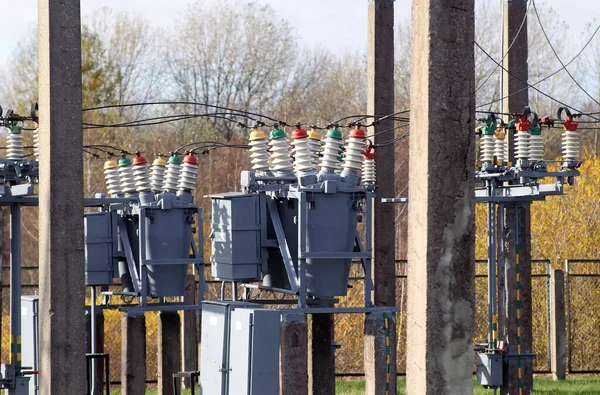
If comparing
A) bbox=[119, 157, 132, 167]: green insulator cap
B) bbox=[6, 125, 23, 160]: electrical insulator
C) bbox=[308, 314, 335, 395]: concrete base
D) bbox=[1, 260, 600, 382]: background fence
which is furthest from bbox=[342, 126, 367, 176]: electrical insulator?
bbox=[1, 260, 600, 382]: background fence

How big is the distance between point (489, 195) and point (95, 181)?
23.8 m

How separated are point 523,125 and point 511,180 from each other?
0.66 metres

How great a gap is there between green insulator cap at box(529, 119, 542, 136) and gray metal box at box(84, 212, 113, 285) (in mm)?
4890

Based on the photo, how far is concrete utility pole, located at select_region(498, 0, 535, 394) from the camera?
13173mm

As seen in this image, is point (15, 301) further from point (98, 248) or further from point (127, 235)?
point (127, 235)

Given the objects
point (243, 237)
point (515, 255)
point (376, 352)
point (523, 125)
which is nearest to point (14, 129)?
point (243, 237)

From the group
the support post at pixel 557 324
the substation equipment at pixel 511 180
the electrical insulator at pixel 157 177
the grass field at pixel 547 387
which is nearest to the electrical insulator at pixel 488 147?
the substation equipment at pixel 511 180

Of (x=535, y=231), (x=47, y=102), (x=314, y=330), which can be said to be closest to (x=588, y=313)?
(x=535, y=231)

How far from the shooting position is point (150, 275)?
12.7 meters

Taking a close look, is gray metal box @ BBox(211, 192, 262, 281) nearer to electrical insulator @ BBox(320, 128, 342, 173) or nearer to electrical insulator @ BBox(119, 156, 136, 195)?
electrical insulator @ BBox(320, 128, 342, 173)

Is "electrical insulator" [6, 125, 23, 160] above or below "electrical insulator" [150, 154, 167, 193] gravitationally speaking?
above

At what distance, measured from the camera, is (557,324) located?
17.6 metres

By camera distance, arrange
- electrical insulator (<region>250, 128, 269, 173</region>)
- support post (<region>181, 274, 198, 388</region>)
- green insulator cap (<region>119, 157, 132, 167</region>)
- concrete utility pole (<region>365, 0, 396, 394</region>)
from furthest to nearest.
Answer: support post (<region>181, 274, 198, 388</region>) < concrete utility pole (<region>365, 0, 396, 394</region>) < green insulator cap (<region>119, 157, 132, 167</region>) < electrical insulator (<region>250, 128, 269, 173</region>)

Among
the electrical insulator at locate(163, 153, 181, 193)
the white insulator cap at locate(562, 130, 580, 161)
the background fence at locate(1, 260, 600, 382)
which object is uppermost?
the white insulator cap at locate(562, 130, 580, 161)
